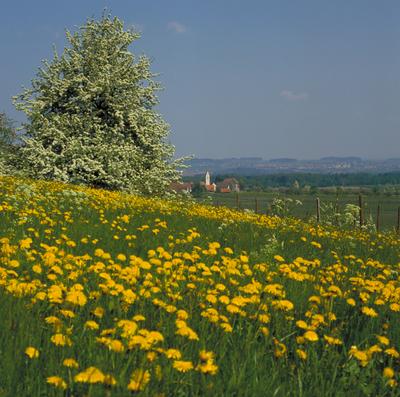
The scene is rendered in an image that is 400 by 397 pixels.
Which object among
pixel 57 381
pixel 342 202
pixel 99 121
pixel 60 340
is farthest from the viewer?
pixel 342 202

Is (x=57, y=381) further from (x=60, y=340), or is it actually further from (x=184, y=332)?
(x=184, y=332)

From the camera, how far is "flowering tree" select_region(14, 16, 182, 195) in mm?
27391

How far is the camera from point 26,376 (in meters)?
2.90

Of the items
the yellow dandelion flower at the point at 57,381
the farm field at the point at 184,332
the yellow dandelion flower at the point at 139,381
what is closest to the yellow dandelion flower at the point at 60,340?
the farm field at the point at 184,332

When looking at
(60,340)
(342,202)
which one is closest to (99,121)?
(60,340)

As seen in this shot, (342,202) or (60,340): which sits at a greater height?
(60,340)

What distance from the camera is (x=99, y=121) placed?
2867 cm

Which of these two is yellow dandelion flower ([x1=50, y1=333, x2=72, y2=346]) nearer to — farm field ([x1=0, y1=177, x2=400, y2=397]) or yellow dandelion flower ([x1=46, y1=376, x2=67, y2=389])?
farm field ([x1=0, y1=177, x2=400, y2=397])

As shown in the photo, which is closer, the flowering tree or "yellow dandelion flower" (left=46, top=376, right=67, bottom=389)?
"yellow dandelion flower" (left=46, top=376, right=67, bottom=389)

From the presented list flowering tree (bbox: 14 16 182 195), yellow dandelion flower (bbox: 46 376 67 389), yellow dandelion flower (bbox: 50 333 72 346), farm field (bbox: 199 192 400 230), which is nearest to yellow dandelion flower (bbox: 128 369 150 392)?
yellow dandelion flower (bbox: 46 376 67 389)

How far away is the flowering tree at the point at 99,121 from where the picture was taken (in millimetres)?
27391

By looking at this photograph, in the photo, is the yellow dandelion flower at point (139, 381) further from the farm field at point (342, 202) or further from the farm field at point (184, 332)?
the farm field at point (342, 202)

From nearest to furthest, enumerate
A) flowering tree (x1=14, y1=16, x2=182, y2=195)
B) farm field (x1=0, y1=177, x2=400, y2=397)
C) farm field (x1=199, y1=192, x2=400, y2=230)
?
1. farm field (x1=0, y1=177, x2=400, y2=397)
2. flowering tree (x1=14, y1=16, x2=182, y2=195)
3. farm field (x1=199, y1=192, x2=400, y2=230)

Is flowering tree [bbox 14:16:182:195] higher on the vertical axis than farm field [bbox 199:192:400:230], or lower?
higher
